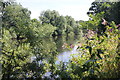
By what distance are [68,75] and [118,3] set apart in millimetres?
10586

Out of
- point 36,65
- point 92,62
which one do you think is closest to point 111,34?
point 92,62

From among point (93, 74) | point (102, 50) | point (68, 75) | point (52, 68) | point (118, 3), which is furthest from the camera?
point (118, 3)

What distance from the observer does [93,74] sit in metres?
2.24

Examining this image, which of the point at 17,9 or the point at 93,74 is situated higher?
the point at 17,9

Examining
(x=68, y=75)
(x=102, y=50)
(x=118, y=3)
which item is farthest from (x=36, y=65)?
(x=118, y=3)

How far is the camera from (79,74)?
7.65ft

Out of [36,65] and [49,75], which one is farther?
[36,65]

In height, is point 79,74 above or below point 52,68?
below

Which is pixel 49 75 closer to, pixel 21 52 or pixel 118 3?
pixel 21 52

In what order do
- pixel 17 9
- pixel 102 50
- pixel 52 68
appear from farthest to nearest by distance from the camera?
pixel 17 9 < pixel 52 68 < pixel 102 50

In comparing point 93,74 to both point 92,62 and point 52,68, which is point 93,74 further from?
point 52,68

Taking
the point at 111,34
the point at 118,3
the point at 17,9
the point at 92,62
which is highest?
the point at 118,3

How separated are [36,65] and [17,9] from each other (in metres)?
4.26

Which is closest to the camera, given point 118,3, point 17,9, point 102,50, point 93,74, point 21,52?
point 102,50
